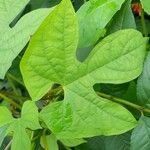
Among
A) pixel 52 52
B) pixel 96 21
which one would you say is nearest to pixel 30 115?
pixel 52 52

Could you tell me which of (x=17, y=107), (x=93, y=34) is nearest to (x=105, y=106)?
(x=93, y=34)

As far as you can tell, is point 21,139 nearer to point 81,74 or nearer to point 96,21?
point 81,74

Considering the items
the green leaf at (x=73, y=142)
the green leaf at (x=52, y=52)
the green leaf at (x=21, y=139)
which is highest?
the green leaf at (x=52, y=52)

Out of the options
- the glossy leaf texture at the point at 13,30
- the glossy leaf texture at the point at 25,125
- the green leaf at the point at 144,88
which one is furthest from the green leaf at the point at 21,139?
the green leaf at the point at 144,88

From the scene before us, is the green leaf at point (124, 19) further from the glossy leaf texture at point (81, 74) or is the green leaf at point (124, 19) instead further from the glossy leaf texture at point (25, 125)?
the glossy leaf texture at point (25, 125)

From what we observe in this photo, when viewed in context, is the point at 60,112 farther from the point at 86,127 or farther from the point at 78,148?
the point at 78,148
